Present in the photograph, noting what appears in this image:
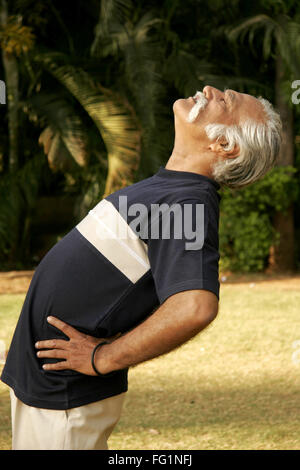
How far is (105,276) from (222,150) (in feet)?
1.63

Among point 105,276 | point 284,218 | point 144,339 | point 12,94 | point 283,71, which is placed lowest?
point 284,218

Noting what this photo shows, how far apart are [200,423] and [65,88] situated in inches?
311

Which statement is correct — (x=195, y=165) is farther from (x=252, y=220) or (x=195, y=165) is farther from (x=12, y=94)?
(x=12, y=94)

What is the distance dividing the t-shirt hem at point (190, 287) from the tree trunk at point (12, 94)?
958 cm

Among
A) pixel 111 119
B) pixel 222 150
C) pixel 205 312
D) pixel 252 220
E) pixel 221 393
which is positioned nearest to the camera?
pixel 205 312

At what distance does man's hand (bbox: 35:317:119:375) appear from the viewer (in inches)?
76.3

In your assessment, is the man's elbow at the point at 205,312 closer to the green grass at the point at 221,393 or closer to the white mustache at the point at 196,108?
the white mustache at the point at 196,108

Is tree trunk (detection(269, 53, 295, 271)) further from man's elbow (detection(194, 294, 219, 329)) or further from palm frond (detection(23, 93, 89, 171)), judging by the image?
man's elbow (detection(194, 294, 219, 329))

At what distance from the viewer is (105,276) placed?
197cm

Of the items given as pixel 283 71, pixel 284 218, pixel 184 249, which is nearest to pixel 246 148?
pixel 184 249

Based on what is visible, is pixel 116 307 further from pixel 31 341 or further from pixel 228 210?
pixel 228 210

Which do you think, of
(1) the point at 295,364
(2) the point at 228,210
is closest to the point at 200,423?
(1) the point at 295,364

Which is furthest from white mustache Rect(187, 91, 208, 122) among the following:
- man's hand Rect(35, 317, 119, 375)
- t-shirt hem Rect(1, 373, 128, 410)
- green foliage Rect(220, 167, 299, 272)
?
green foliage Rect(220, 167, 299, 272)

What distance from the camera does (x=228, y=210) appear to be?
1109cm
